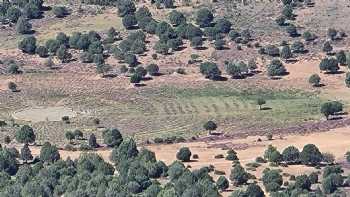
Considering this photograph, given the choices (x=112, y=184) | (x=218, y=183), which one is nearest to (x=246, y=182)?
(x=218, y=183)

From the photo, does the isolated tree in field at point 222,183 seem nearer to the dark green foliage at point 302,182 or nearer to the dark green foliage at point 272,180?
the dark green foliage at point 272,180

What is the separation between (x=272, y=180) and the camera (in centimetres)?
19725

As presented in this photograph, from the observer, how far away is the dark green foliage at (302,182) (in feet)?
643

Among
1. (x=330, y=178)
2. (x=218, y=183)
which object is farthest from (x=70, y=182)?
(x=330, y=178)

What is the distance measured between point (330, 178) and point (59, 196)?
30980 mm

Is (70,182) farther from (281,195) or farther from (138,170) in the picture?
(281,195)

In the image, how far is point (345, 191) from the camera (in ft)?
643

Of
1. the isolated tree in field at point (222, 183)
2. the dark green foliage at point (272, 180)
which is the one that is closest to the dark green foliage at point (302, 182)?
the dark green foliage at point (272, 180)

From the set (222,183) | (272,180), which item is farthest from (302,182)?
(222,183)

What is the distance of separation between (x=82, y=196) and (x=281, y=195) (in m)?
21.4

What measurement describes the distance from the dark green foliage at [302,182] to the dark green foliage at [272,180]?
2.03 meters

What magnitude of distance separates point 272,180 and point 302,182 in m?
3.44

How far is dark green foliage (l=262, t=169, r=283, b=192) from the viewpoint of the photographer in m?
195

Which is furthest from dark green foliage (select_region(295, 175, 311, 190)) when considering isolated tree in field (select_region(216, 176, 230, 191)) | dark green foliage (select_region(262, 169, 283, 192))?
isolated tree in field (select_region(216, 176, 230, 191))
